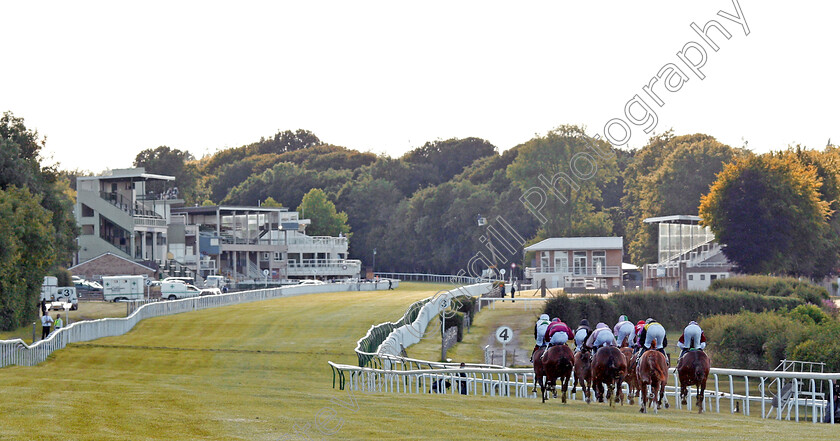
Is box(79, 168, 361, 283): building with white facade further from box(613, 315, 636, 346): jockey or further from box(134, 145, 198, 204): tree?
box(613, 315, 636, 346): jockey

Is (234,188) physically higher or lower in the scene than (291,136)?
lower

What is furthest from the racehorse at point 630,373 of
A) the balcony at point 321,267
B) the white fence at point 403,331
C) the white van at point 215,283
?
the balcony at point 321,267

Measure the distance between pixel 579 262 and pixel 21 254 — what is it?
37.8 m

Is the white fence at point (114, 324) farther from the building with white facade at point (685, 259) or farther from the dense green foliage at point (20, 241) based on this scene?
the building with white facade at point (685, 259)

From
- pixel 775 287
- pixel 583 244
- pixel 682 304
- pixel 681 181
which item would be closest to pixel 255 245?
pixel 583 244

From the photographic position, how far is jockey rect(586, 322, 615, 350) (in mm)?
18359

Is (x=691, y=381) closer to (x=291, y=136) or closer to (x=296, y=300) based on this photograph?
(x=296, y=300)

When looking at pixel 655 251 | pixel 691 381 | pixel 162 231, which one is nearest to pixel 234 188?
pixel 162 231

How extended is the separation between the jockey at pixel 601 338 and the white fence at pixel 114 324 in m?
18.0

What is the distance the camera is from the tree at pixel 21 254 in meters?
45.4

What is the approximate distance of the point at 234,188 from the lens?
130 m

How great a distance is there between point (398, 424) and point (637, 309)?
42655 mm

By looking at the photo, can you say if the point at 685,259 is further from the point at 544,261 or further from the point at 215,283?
the point at 215,283

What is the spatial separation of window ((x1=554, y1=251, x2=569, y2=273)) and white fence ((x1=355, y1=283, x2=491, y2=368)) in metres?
11.7
